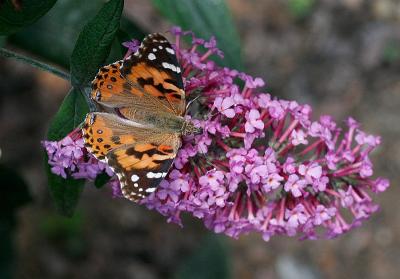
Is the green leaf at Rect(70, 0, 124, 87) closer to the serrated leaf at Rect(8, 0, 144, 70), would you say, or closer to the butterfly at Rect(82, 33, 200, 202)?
the butterfly at Rect(82, 33, 200, 202)

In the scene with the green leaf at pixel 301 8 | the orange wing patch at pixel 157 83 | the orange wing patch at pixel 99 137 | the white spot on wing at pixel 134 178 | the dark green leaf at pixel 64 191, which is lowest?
the green leaf at pixel 301 8

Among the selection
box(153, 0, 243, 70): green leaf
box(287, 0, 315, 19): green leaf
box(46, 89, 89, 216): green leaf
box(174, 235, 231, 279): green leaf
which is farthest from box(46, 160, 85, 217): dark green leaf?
box(287, 0, 315, 19): green leaf

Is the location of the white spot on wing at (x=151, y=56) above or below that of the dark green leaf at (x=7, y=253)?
above

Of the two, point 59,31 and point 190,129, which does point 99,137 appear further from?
point 59,31

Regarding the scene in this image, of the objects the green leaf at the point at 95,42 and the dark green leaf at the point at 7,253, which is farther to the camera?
the dark green leaf at the point at 7,253

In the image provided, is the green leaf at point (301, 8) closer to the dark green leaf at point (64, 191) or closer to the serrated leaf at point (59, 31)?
the serrated leaf at point (59, 31)

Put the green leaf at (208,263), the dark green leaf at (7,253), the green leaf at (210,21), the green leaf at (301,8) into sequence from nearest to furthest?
the green leaf at (210,21) < the dark green leaf at (7,253) < the green leaf at (208,263) < the green leaf at (301,8)

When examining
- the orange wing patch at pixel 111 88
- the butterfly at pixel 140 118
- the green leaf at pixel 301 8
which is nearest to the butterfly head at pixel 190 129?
the butterfly at pixel 140 118

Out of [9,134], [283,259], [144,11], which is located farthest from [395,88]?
[9,134]
